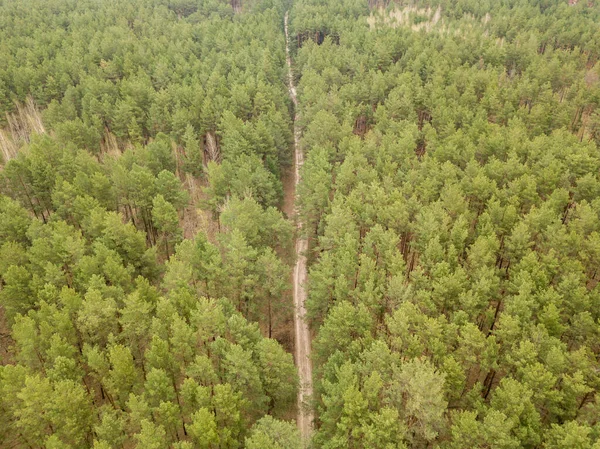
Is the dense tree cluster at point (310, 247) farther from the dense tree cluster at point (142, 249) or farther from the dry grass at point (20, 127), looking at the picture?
the dry grass at point (20, 127)

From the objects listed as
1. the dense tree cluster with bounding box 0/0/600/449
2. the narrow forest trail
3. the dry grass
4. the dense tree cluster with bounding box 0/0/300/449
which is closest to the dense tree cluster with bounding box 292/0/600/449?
the dense tree cluster with bounding box 0/0/600/449

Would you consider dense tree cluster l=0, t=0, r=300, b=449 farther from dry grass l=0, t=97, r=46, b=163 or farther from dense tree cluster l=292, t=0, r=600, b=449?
dense tree cluster l=292, t=0, r=600, b=449

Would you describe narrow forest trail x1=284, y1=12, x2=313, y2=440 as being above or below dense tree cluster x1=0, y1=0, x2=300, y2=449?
below

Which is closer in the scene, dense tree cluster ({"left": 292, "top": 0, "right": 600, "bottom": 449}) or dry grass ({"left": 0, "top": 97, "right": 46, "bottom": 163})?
dense tree cluster ({"left": 292, "top": 0, "right": 600, "bottom": 449})

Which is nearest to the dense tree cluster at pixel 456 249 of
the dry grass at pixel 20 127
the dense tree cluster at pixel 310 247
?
the dense tree cluster at pixel 310 247

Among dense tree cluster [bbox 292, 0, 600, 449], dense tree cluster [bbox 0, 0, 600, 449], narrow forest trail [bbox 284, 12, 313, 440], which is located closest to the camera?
dense tree cluster [bbox 292, 0, 600, 449]

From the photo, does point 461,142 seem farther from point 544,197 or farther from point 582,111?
point 582,111
